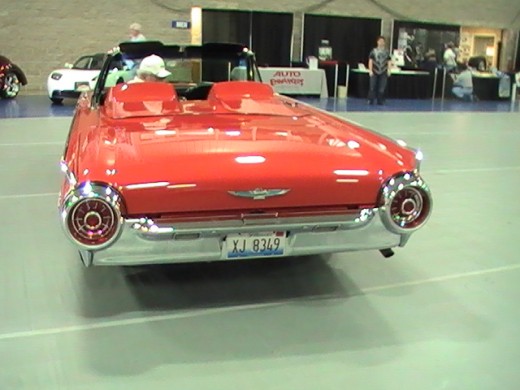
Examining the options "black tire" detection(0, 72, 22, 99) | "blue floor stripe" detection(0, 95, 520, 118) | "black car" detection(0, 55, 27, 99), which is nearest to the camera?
"blue floor stripe" detection(0, 95, 520, 118)

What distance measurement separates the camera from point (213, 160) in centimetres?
269

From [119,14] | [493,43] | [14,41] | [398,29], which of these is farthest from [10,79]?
[493,43]

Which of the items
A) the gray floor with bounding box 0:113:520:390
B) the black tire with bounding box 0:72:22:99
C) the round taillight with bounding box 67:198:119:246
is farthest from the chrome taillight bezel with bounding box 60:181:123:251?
the black tire with bounding box 0:72:22:99

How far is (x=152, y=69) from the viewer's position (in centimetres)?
430

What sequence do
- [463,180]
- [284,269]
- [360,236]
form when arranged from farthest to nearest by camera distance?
[463,180] < [284,269] < [360,236]

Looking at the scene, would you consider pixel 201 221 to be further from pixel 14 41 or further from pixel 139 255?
pixel 14 41

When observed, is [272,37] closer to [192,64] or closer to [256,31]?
[256,31]

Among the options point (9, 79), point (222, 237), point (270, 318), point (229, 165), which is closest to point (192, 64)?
point (229, 165)

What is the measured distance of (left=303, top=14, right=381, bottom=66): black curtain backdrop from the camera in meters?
18.2

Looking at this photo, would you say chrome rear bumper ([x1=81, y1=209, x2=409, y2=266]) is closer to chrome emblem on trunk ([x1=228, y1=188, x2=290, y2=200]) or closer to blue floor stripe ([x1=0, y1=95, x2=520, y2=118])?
chrome emblem on trunk ([x1=228, y1=188, x2=290, y2=200])

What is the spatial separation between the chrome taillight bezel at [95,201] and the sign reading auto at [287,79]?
41.9ft

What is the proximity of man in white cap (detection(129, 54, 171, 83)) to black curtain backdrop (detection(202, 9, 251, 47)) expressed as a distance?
42.8ft

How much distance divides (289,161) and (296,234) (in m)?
0.33

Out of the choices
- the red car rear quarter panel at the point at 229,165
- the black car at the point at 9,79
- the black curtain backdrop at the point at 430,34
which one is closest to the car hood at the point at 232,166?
the red car rear quarter panel at the point at 229,165
